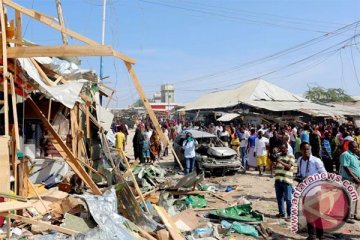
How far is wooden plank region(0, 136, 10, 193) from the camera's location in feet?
18.3

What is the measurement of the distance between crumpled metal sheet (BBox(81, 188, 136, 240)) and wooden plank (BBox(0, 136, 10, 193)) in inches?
59.8

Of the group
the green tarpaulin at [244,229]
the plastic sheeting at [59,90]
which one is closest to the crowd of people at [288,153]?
the green tarpaulin at [244,229]

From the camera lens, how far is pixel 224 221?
827cm

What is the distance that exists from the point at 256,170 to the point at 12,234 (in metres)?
11.5

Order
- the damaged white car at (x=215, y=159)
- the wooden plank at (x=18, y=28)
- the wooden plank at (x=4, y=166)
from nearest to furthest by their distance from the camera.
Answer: the wooden plank at (x=4, y=166) < the wooden plank at (x=18, y=28) < the damaged white car at (x=215, y=159)

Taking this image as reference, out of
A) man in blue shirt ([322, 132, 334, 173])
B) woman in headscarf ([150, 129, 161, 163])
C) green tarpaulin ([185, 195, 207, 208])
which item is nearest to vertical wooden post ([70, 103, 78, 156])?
green tarpaulin ([185, 195, 207, 208])

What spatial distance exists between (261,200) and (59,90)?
6163 millimetres

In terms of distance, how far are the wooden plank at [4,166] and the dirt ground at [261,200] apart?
4.17 m

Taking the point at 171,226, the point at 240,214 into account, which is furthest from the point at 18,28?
the point at 240,214

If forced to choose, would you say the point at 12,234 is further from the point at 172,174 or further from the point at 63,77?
the point at 172,174

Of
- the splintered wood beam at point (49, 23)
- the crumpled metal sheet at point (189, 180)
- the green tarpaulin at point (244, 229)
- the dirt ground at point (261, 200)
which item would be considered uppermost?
the splintered wood beam at point (49, 23)

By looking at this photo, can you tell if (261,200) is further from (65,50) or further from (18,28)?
(18,28)

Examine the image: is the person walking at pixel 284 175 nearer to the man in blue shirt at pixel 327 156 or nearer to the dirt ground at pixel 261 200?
the dirt ground at pixel 261 200

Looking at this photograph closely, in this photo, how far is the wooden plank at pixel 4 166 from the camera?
5593mm
